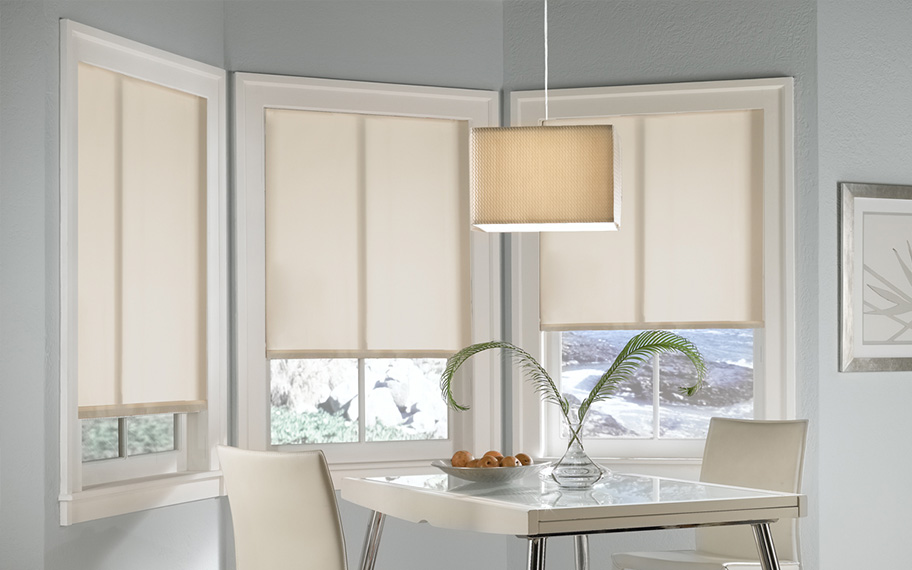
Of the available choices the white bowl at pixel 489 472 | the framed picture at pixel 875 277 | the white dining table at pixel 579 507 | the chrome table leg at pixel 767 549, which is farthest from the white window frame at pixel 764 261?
the chrome table leg at pixel 767 549

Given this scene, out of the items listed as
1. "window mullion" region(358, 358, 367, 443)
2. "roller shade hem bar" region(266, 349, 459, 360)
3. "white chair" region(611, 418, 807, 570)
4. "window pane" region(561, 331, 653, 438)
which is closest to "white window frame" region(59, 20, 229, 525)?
"roller shade hem bar" region(266, 349, 459, 360)

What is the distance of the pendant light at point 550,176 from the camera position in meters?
2.77

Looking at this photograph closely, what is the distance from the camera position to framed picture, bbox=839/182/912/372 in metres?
3.98

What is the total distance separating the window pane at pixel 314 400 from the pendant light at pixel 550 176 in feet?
5.19

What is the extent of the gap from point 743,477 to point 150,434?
213cm

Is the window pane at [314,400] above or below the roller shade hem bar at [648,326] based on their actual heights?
below

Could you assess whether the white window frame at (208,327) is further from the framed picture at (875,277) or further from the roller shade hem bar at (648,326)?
the framed picture at (875,277)

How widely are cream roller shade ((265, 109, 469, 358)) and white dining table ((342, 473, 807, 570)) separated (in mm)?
1173

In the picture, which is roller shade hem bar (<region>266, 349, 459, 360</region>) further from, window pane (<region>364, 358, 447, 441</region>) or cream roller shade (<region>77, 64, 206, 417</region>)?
cream roller shade (<region>77, 64, 206, 417</region>)

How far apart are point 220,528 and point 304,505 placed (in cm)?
137

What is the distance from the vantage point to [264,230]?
3.99 meters

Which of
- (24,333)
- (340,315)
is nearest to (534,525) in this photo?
(24,333)

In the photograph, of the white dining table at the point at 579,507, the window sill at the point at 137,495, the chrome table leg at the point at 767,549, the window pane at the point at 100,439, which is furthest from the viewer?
the window pane at the point at 100,439

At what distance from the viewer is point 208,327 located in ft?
12.4
